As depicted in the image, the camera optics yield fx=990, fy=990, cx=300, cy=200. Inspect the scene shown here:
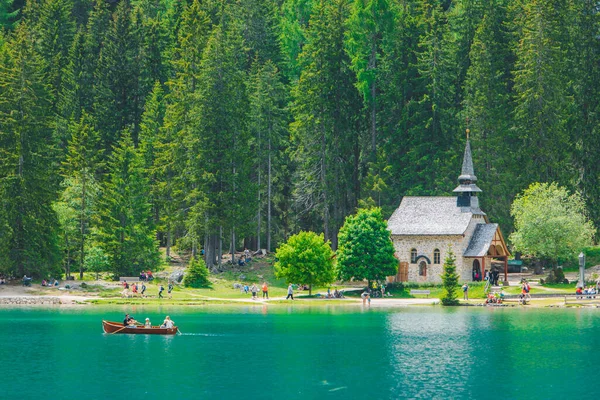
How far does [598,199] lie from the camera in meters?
101

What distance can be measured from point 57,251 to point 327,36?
37.7 metres

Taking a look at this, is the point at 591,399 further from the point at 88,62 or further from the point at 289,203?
the point at 88,62

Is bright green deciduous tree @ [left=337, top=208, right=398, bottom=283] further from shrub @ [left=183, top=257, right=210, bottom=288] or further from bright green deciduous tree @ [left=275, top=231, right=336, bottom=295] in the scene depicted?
shrub @ [left=183, top=257, right=210, bottom=288]

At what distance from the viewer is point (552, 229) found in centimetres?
9050

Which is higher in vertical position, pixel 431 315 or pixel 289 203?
pixel 289 203

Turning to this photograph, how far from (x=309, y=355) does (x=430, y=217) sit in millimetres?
42861

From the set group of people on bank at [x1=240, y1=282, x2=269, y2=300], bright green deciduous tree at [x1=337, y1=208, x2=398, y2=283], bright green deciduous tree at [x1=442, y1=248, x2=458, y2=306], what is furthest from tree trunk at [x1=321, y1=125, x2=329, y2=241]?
bright green deciduous tree at [x1=442, y1=248, x2=458, y2=306]

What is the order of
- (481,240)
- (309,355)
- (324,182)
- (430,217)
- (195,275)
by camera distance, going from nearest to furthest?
(309,355)
(481,240)
(195,275)
(430,217)
(324,182)

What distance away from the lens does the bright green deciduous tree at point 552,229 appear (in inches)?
3558

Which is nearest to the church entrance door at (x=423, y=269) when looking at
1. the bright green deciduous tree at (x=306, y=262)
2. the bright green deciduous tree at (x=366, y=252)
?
the bright green deciduous tree at (x=366, y=252)

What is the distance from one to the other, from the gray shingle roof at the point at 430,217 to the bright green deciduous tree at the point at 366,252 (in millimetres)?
6342

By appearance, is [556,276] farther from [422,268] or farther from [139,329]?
[139,329]

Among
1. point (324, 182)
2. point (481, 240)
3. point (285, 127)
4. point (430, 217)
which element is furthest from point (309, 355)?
point (285, 127)

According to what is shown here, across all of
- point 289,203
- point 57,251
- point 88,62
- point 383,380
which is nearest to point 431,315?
point 383,380
